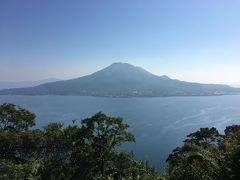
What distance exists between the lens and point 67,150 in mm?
32031

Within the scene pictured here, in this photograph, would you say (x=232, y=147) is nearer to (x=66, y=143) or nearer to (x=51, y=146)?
→ (x=66, y=143)

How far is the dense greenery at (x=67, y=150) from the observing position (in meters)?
25.2

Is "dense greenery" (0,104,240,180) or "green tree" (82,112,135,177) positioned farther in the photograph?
"green tree" (82,112,135,177)

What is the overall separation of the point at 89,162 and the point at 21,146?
378 inches

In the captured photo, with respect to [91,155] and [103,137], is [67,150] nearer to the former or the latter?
[91,155]

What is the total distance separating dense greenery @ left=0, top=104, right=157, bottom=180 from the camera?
25234 millimetres

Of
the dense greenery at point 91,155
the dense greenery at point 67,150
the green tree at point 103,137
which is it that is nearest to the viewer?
the dense greenery at point 91,155

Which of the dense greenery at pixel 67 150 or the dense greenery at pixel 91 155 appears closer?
the dense greenery at pixel 91 155

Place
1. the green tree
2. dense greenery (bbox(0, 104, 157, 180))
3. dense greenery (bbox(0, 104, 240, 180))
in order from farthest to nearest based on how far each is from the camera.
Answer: the green tree, dense greenery (bbox(0, 104, 157, 180)), dense greenery (bbox(0, 104, 240, 180))

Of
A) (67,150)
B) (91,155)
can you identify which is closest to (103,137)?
(91,155)

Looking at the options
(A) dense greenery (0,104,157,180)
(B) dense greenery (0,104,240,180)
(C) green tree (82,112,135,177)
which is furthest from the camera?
(C) green tree (82,112,135,177)

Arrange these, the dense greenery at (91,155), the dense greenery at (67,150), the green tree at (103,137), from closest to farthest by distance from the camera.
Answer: the dense greenery at (91,155)
the dense greenery at (67,150)
the green tree at (103,137)

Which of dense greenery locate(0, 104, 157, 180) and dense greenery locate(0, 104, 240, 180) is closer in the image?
dense greenery locate(0, 104, 240, 180)

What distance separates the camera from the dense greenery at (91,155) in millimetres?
14023
